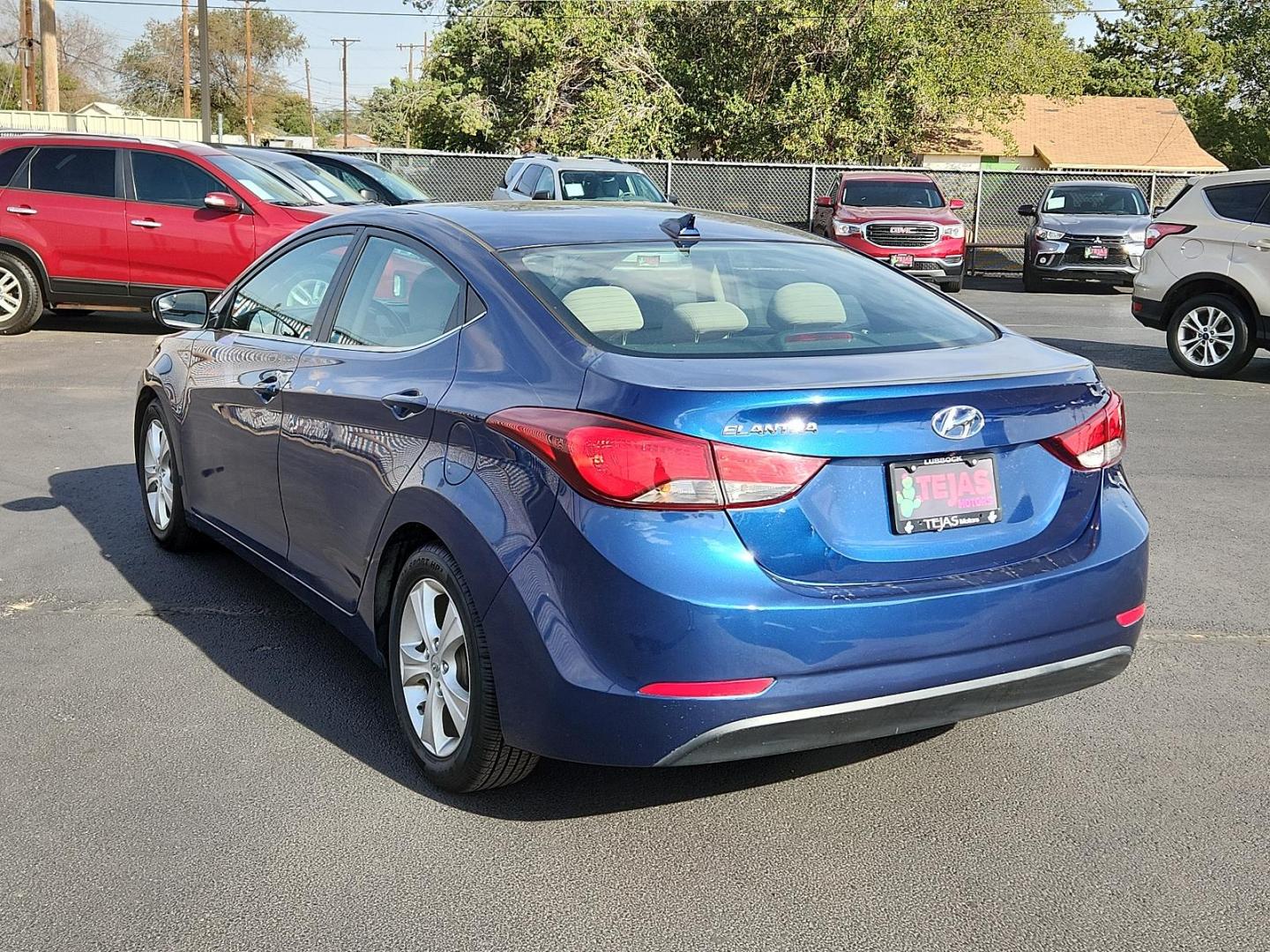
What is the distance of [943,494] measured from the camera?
341 centimetres

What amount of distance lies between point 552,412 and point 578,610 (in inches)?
19.2

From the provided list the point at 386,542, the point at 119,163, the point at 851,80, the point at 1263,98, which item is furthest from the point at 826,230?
the point at 1263,98

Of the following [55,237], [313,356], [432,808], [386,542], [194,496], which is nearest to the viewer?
[432,808]

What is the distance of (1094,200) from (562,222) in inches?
818

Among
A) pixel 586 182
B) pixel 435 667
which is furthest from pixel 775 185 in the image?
pixel 435 667

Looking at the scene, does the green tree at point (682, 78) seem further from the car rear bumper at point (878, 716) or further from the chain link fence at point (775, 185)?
the car rear bumper at point (878, 716)

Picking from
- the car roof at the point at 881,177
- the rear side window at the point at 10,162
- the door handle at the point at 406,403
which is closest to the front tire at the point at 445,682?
the door handle at the point at 406,403

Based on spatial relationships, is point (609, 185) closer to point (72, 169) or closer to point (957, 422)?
point (72, 169)

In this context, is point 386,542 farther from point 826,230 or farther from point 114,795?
point 826,230

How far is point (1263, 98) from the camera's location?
67812mm

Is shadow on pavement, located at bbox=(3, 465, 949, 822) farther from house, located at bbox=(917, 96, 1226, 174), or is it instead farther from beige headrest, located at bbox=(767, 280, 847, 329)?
house, located at bbox=(917, 96, 1226, 174)

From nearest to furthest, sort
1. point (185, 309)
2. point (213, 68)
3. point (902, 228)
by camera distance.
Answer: point (185, 309) → point (902, 228) → point (213, 68)

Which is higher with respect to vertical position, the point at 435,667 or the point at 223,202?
the point at 223,202

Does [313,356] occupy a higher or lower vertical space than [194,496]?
higher
